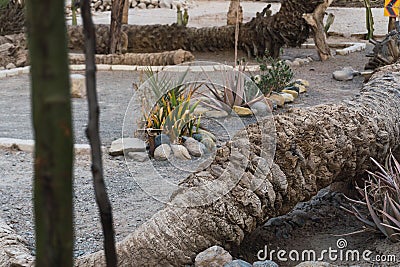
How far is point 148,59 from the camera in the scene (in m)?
10.1

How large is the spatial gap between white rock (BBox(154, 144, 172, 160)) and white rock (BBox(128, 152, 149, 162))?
79 millimetres

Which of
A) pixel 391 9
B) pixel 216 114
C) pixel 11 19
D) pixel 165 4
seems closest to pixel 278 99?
pixel 216 114

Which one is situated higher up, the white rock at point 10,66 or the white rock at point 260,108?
the white rock at point 260,108

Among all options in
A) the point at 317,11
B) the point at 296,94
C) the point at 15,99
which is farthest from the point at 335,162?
→ the point at 317,11

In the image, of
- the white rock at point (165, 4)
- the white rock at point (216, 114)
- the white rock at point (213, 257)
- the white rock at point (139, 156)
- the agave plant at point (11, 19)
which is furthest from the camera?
the white rock at point (165, 4)

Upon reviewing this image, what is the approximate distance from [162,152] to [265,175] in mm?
2379

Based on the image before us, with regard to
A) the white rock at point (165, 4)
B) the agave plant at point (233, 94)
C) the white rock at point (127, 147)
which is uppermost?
the white rock at point (165, 4)

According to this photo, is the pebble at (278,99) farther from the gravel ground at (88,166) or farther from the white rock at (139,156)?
the white rock at (139,156)

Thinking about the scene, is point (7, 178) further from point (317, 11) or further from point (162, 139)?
point (317, 11)

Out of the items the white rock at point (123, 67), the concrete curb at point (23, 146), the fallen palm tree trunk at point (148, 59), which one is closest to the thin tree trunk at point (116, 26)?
the fallen palm tree trunk at point (148, 59)

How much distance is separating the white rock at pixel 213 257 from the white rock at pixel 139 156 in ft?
8.19

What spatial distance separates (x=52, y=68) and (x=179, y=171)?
14.7 feet

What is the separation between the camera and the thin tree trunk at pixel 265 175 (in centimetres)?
279

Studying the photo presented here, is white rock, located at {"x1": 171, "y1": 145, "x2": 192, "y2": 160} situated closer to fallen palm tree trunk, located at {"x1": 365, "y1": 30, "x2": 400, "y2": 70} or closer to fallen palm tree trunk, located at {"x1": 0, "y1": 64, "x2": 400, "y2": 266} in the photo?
fallen palm tree trunk, located at {"x1": 0, "y1": 64, "x2": 400, "y2": 266}
